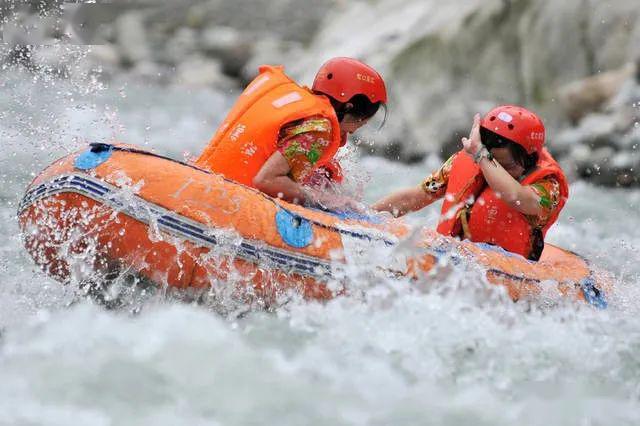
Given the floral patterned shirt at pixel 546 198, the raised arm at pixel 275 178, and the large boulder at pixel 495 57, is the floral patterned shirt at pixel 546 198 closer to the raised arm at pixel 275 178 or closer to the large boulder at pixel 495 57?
the raised arm at pixel 275 178

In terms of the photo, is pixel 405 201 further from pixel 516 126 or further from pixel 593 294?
pixel 593 294

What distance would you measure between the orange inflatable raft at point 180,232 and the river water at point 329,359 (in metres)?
0.14

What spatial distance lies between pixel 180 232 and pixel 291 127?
31.7 inches

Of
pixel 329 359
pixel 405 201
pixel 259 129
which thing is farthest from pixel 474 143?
pixel 329 359

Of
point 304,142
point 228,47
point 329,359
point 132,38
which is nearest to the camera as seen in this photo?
point 329,359

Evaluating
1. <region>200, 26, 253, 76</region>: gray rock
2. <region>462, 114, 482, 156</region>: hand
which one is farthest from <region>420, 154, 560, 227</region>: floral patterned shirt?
<region>200, 26, 253, 76</region>: gray rock

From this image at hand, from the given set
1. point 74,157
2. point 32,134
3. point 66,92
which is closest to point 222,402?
point 74,157

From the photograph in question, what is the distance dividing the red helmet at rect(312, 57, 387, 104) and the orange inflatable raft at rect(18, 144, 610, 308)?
0.68m

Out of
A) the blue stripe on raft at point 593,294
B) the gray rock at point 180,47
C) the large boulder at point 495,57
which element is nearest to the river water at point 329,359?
the blue stripe on raft at point 593,294

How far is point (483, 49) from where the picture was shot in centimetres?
1048

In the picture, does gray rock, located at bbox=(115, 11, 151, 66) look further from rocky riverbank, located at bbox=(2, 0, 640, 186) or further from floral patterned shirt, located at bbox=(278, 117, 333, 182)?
floral patterned shirt, located at bbox=(278, 117, 333, 182)

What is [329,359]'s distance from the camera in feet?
14.3

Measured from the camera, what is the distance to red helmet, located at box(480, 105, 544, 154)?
16.6ft

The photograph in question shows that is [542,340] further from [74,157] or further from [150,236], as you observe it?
[74,157]
